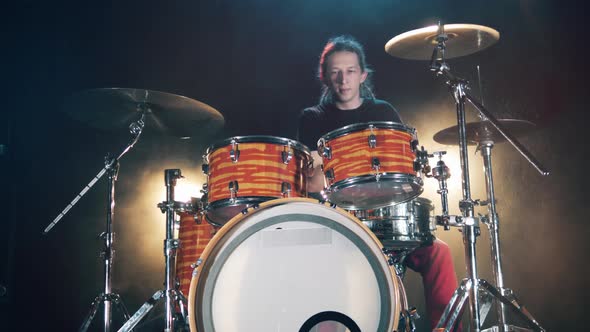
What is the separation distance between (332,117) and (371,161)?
4.49 ft

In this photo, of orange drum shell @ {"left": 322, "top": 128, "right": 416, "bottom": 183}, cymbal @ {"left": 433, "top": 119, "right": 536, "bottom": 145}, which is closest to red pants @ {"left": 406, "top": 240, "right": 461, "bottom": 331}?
cymbal @ {"left": 433, "top": 119, "right": 536, "bottom": 145}

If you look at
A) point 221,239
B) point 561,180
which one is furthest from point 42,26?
point 561,180

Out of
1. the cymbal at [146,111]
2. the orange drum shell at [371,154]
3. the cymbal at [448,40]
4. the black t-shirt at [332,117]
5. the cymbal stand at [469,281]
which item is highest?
the cymbal at [448,40]

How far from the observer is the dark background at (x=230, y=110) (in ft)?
11.9

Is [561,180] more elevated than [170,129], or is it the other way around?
[170,129]

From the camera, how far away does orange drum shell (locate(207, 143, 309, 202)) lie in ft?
8.51

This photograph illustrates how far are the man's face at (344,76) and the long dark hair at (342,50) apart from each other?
23mm

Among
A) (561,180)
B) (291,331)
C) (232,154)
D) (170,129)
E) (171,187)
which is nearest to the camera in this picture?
(291,331)

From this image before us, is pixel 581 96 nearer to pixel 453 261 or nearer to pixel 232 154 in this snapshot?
pixel 453 261

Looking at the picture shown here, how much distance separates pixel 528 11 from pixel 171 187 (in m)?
2.84

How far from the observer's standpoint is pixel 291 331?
2164 mm

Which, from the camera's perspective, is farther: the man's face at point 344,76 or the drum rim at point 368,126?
the man's face at point 344,76

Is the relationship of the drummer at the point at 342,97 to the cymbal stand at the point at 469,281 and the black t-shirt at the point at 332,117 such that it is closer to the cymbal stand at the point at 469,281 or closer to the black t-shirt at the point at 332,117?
the black t-shirt at the point at 332,117

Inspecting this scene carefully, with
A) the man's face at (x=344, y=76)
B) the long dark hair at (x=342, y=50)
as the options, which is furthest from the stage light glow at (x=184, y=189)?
the man's face at (x=344, y=76)
